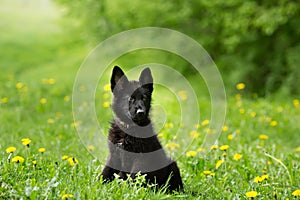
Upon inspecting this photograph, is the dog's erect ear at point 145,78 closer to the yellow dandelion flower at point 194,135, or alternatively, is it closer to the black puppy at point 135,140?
the black puppy at point 135,140

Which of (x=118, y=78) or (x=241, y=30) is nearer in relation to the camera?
(x=118, y=78)

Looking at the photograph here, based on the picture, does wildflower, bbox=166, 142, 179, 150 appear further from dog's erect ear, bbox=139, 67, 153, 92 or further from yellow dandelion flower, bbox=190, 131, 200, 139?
dog's erect ear, bbox=139, 67, 153, 92

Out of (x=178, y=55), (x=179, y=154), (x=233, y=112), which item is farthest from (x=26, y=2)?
(x=179, y=154)

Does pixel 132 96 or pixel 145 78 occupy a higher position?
pixel 145 78

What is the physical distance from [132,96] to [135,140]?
0.41 metres

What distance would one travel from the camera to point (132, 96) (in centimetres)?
425

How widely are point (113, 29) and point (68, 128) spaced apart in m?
9.73

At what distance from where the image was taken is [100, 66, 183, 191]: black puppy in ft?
13.8

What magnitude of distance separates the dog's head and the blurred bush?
7786 mm

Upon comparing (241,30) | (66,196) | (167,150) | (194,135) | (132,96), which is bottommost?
(66,196)

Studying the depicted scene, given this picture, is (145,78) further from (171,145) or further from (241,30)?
(241,30)

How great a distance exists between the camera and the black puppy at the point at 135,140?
13.8 feet

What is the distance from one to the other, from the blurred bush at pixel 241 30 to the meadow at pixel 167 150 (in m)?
0.80

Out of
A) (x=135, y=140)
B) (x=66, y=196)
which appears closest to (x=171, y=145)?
(x=135, y=140)
